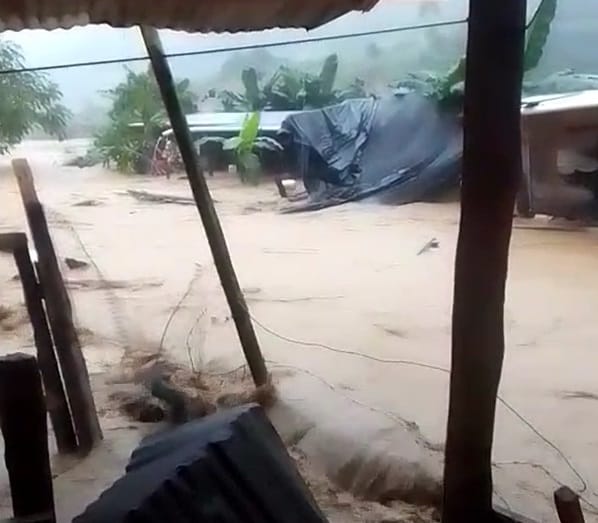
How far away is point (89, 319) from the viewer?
6.01 ft

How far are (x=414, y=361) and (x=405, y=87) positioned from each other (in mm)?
520

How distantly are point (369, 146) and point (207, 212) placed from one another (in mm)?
294

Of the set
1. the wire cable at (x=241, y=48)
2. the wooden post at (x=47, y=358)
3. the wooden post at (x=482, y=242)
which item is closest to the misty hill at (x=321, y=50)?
the wire cable at (x=241, y=48)

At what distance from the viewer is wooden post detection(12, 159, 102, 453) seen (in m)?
1.58

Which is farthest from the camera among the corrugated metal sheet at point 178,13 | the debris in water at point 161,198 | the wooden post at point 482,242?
the debris in water at point 161,198

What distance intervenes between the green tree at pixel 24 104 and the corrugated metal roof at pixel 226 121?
0.18 metres

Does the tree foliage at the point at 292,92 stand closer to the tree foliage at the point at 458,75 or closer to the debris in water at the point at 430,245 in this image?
the tree foliage at the point at 458,75

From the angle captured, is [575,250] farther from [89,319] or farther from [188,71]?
[89,319]

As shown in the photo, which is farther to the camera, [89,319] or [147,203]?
[89,319]

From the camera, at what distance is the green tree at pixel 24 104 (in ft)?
4.79

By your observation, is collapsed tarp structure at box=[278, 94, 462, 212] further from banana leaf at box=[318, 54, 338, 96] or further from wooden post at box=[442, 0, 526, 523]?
wooden post at box=[442, 0, 526, 523]

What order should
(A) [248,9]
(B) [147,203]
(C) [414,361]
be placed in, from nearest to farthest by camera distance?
1. (A) [248,9]
2. (B) [147,203]
3. (C) [414,361]

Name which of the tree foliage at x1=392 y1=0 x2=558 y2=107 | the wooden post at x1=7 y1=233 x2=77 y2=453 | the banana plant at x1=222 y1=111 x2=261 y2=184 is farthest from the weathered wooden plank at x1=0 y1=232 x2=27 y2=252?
the tree foliage at x1=392 y1=0 x2=558 y2=107

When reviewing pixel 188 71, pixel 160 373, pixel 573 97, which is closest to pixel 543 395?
pixel 573 97
